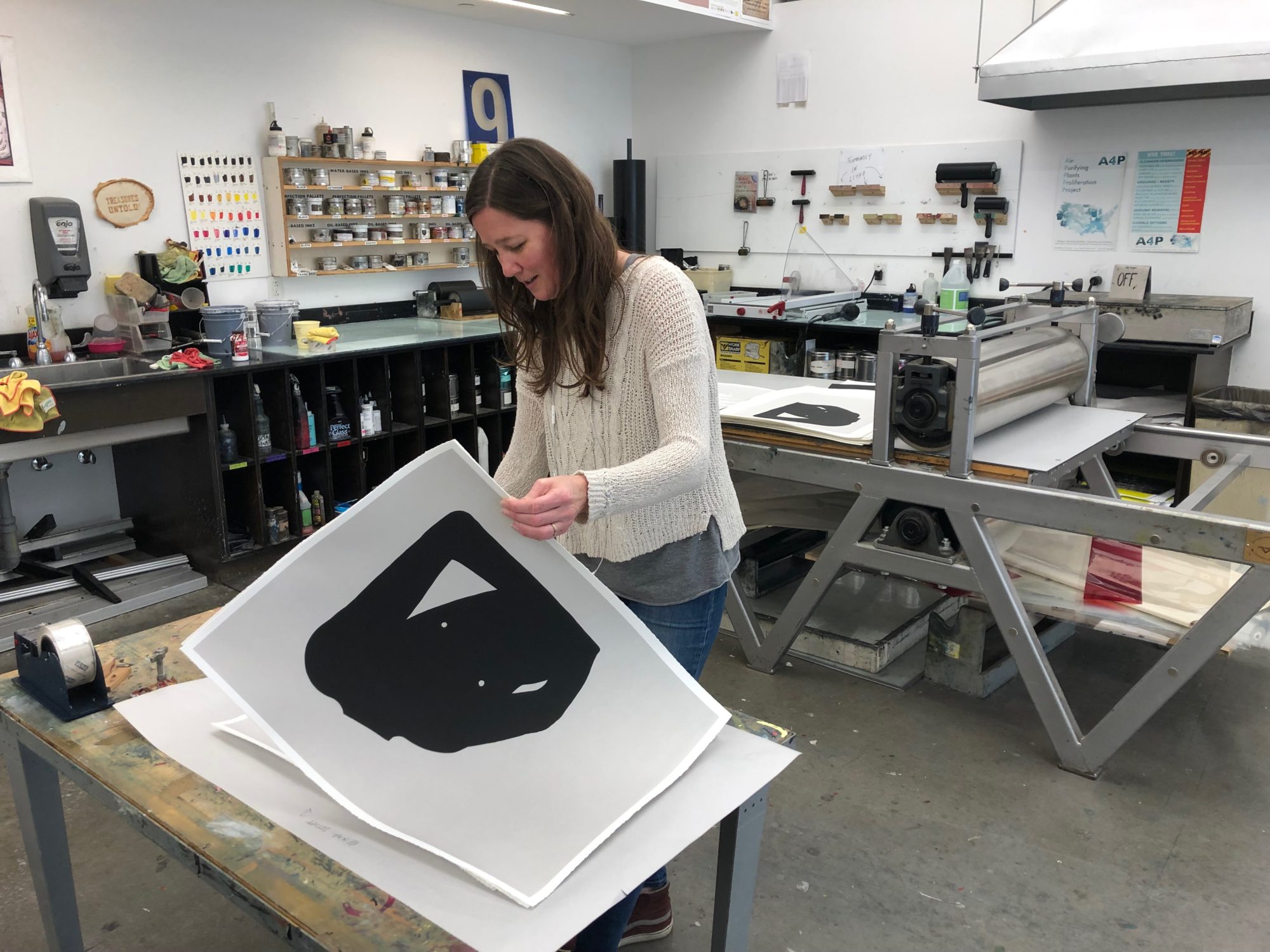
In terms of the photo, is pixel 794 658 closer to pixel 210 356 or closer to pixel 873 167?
pixel 210 356

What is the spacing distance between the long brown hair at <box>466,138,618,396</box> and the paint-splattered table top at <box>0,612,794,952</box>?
566mm

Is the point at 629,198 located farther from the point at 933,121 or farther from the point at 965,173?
the point at 965,173

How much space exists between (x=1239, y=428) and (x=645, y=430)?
10.6ft

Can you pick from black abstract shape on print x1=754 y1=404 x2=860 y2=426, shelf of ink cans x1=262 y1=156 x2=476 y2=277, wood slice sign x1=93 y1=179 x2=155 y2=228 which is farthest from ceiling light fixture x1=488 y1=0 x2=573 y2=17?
black abstract shape on print x1=754 y1=404 x2=860 y2=426

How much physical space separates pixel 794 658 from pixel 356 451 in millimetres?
1978

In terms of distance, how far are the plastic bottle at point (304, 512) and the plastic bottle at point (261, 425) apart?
0.18m

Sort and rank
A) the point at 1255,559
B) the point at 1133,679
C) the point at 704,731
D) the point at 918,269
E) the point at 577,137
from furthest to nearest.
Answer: the point at 577,137, the point at 918,269, the point at 1133,679, the point at 1255,559, the point at 704,731

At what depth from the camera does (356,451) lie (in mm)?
3904

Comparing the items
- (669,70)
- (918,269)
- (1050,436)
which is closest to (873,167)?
(918,269)

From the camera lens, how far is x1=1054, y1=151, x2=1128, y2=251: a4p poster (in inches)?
170

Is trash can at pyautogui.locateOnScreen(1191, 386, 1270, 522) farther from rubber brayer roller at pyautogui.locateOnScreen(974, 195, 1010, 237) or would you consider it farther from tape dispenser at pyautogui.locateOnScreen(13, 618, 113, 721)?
tape dispenser at pyautogui.locateOnScreen(13, 618, 113, 721)

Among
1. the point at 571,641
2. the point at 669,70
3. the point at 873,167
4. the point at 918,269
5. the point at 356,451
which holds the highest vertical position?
the point at 669,70

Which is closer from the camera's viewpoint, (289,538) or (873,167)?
(289,538)

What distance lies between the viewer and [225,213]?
3.95m
